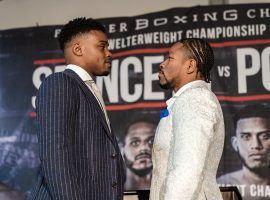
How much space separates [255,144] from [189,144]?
2215mm

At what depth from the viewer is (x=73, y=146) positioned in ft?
6.82

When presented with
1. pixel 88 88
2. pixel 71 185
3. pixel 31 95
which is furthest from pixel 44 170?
pixel 31 95

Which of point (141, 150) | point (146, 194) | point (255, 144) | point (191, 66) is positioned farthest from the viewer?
point (141, 150)

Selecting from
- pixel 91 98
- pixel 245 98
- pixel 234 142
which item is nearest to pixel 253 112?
pixel 245 98

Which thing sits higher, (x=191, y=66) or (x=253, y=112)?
(x=253, y=112)

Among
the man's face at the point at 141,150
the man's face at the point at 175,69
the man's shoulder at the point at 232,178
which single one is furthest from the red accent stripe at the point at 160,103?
the man's face at the point at 175,69

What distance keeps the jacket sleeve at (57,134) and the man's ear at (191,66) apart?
1.45 ft

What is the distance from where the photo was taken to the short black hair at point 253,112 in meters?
4.20

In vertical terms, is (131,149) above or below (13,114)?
below

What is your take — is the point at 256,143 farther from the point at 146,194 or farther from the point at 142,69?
the point at 146,194

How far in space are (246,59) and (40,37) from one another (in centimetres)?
146

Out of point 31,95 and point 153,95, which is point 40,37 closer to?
point 31,95

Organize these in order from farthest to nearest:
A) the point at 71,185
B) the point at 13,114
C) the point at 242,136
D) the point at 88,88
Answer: the point at 13,114 < the point at 242,136 < the point at 88,88 < the point at 71,185

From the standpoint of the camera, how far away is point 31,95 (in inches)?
182
